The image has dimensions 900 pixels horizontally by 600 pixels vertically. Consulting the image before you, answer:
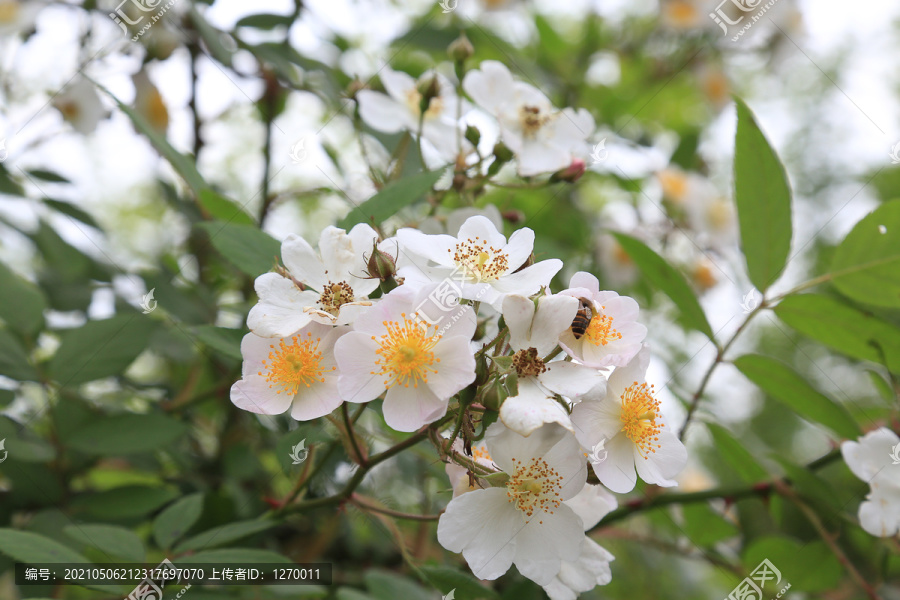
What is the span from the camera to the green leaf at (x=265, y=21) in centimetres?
167

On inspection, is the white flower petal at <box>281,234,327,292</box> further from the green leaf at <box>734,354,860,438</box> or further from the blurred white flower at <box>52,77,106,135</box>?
the blurred white flower at <box>52,77,106,135</box>

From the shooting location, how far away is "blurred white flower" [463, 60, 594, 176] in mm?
1316

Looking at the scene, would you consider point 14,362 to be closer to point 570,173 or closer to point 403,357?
point 403,357

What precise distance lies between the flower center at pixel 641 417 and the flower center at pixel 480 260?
0.80ft

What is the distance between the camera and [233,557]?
1.02 m

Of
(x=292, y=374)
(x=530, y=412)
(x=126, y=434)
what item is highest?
(x=530, y=412)

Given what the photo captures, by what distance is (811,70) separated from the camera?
520 cm

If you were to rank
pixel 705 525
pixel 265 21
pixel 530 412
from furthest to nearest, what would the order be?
1. pixel 265 21
2. pixel 705 525
3. pixel 530 412

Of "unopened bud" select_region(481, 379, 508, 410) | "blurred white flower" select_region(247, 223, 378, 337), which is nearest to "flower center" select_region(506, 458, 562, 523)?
"unopened bud" select_region(481, 379, 508, 410)

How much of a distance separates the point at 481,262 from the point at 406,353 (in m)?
0.17

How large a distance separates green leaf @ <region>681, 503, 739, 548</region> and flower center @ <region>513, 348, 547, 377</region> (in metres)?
0.89

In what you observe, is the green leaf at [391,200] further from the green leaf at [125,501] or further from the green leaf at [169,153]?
the green leaf at [125,501]

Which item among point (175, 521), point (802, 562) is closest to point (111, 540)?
A: point (175, 521)

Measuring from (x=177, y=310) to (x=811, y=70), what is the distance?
17.7ft
